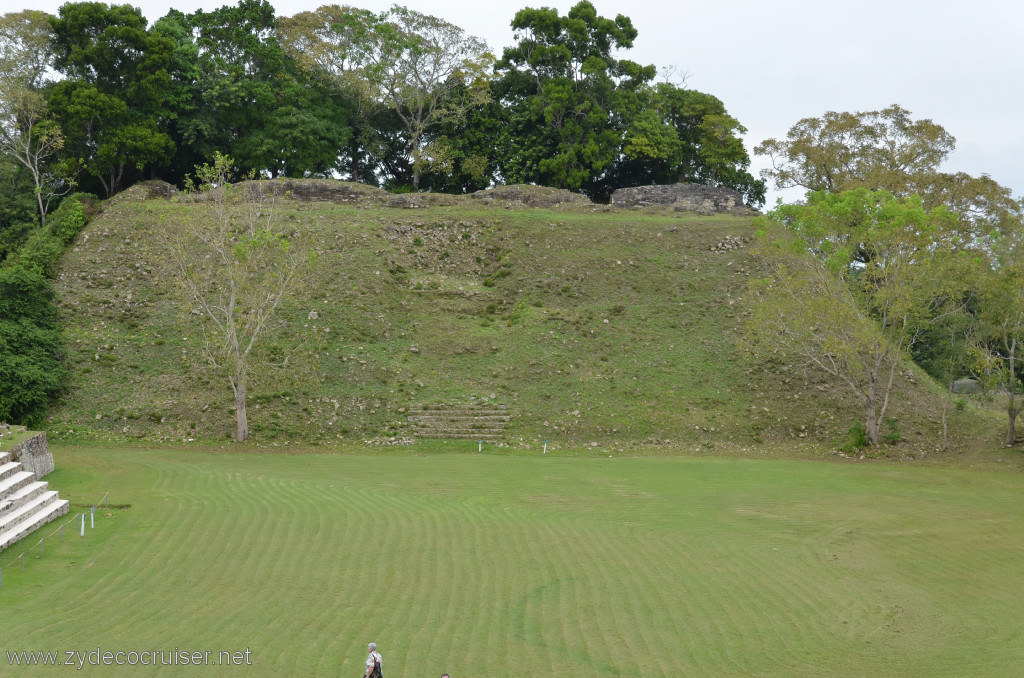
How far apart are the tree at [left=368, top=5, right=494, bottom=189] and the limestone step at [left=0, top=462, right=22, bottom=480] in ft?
126

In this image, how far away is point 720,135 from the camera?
57781mm

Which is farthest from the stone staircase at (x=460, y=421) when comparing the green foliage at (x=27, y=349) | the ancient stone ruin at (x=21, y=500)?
the ancient stone ruin at (x=21, y=500)

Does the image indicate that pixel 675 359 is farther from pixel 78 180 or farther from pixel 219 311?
pixel 78 180

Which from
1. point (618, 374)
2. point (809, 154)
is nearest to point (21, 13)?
point (618, 374)

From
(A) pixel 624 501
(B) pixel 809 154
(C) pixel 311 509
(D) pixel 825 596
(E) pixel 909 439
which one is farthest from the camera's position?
(B) pixel 809 154

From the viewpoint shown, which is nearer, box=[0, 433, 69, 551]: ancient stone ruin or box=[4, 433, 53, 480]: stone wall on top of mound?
box=[0, 433, 69, 551]: ancient stone ruin

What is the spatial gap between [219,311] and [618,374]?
18707mm

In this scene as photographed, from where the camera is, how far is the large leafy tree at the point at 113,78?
153 ft

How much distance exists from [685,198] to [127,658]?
49.0 metres

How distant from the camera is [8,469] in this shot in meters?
18.0

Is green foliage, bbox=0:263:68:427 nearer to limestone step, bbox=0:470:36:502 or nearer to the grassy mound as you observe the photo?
the grassy mound

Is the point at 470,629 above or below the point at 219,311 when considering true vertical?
below

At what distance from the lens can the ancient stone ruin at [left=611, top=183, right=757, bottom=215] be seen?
5403 cm

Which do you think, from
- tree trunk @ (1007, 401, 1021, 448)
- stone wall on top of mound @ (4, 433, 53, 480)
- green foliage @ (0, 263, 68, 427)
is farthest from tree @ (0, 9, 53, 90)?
tree trunk @ (1007, 401, 1021, 448)
